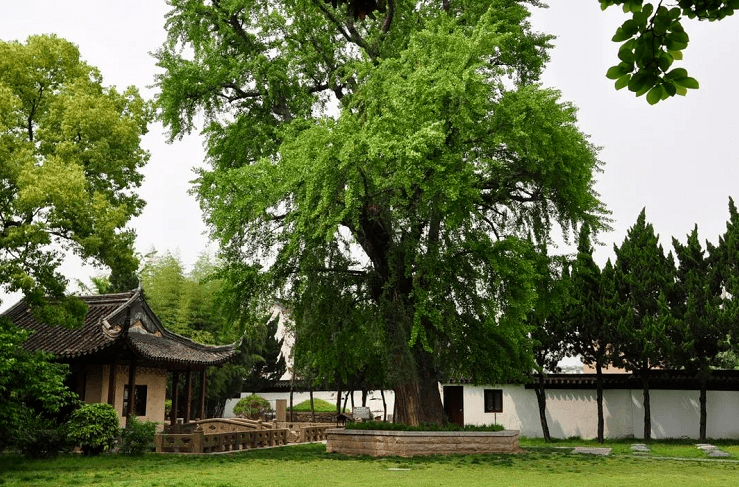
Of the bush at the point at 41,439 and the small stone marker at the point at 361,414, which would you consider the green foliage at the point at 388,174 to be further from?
the small stone marker at the point at 361,414

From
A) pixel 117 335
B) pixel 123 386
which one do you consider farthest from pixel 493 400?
pixel 117 335

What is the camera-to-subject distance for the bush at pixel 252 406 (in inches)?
1574

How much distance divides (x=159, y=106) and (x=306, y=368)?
8.60 meters

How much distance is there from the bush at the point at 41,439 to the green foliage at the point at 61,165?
2519mm

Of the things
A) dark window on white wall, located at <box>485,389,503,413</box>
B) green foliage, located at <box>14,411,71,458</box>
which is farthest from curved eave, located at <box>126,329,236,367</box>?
dark window on white wall, located at <box>485,389,503,413</box>

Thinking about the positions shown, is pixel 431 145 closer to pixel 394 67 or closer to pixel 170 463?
pixel 394 67

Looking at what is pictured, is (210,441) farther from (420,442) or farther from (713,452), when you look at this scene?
(713,452)

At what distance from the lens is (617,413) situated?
3077 centimetres

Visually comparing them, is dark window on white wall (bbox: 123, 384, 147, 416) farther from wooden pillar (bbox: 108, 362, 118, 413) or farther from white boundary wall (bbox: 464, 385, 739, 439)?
white boundary wall (bbox: 464, 385, 739, 439)

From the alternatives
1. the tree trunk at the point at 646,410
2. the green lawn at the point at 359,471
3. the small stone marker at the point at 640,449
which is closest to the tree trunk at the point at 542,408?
the tree trunk at the point at 646,410

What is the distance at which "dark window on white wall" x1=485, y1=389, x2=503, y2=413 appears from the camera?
108 ft

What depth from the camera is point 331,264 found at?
1900 centimetres

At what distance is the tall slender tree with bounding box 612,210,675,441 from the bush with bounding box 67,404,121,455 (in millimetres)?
19324

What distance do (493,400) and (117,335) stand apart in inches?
709
